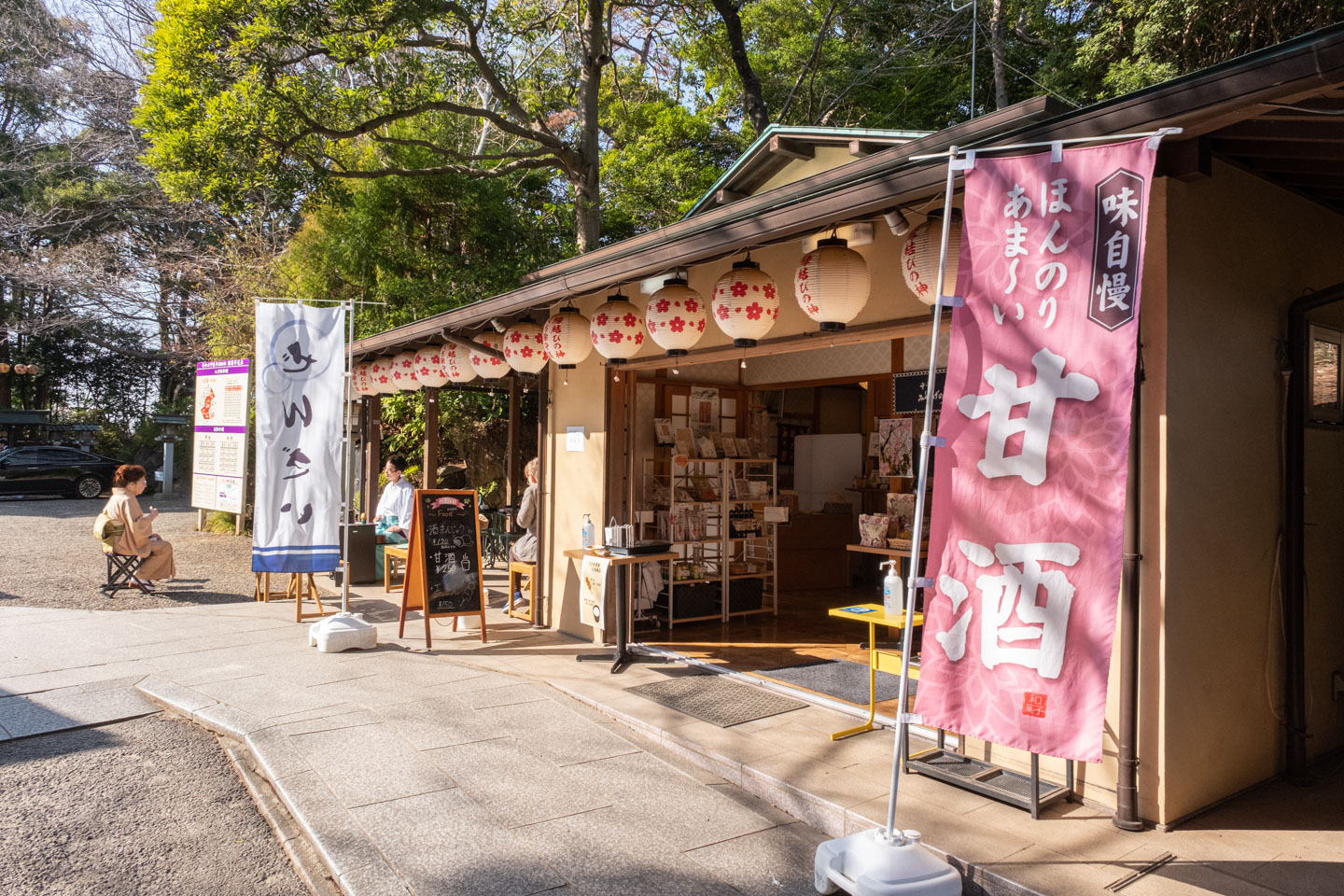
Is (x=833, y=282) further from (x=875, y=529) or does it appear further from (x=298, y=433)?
(x=298, y=433)

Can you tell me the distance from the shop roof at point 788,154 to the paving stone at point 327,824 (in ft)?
25.2

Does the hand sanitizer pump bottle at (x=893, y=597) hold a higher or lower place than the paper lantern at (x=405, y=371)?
lower

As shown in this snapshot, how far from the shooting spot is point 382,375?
11.2 m

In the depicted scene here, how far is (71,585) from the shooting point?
34.8 feet

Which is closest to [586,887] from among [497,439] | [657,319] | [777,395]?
[657,319]

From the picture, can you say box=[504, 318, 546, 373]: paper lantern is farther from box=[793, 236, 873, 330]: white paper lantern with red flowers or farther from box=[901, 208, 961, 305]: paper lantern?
box=[901, 208, 961, 305]: paper lantern

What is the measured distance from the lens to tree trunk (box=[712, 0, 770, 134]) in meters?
19.2

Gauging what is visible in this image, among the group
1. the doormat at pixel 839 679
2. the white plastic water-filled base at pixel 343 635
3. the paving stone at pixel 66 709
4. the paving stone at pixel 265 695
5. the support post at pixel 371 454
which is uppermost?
the support post at pixel 371 454

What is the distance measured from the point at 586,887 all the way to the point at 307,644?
511 centimetres

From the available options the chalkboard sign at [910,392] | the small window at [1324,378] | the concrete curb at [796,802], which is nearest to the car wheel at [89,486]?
the concrete curb at [796,802]

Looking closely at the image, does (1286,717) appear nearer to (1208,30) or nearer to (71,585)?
(71,585)

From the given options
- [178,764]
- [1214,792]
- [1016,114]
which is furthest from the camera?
[1016,114]

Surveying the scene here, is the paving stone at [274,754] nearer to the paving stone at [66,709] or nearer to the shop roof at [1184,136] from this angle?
the paving stone at [66,709]

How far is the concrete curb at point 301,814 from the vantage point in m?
3.55
